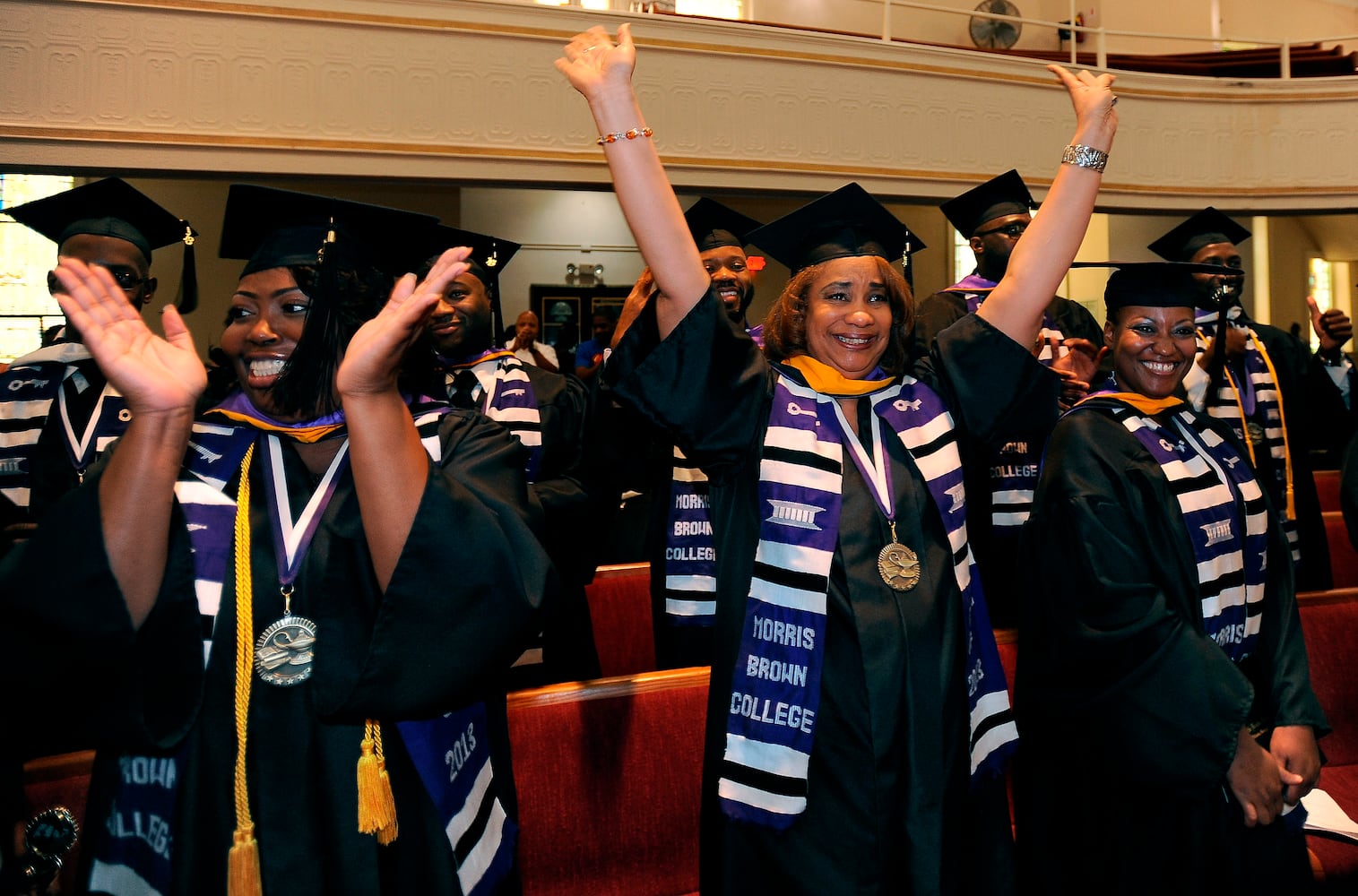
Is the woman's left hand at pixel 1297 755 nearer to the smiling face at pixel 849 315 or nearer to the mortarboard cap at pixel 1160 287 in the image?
the mortarboard cap at pixel 1160 287

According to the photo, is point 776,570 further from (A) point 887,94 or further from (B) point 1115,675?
(A) point 887,94

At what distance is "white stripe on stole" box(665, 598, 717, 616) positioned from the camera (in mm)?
3357

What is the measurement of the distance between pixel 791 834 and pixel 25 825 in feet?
4.54

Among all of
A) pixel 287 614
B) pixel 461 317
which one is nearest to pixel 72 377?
pixel 461 317

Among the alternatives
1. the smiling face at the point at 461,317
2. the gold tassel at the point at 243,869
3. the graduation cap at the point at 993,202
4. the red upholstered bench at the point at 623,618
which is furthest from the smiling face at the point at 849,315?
the graduation cap at the point at 993,202

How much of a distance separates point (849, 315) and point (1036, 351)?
132cm

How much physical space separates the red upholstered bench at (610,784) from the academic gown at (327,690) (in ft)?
3.04

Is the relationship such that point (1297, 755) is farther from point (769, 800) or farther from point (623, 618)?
point (623, 618)

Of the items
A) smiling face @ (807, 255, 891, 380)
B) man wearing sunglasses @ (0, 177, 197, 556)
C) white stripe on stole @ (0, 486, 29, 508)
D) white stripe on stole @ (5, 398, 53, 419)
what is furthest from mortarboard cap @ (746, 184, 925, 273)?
white stripe on stole @ (0, 486, 29, 508)

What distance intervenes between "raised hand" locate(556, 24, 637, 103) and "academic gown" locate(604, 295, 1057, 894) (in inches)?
17.1

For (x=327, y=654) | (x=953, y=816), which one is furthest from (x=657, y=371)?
(x=953, y=816)

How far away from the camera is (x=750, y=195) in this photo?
9195 mm

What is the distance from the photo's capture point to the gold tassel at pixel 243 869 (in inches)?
56.3

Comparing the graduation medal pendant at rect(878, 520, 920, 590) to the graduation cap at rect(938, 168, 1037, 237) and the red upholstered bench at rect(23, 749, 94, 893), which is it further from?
the graduation cap at rect(938, 168, 1037, 237)
